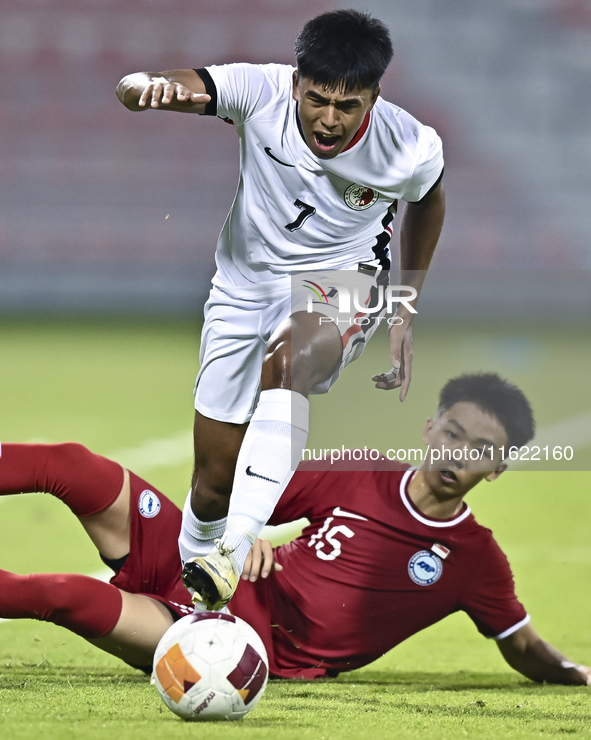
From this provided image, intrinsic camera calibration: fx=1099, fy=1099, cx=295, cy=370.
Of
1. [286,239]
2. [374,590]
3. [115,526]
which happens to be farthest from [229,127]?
[374,590]

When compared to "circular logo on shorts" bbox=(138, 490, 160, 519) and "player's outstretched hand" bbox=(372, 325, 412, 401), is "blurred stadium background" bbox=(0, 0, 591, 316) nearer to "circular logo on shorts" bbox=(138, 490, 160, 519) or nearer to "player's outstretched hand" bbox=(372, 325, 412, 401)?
"circular logo on shorts" bbox=(138, 490, 160, 519)

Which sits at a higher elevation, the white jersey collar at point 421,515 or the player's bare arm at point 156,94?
the player's bare arm at point 156,94

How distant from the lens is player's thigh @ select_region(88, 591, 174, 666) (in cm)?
319

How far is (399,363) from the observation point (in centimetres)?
349

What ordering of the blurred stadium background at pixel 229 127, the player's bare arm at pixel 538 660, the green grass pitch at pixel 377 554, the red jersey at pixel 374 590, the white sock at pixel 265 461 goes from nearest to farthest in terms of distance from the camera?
the green grass pitch at pixel 377 554 < the white sock at pixel 265 461 < the player's bare arm at pixel 538 660 < the red jersey at pixel 374 590 < the blurred stadium background at pixel 229 127

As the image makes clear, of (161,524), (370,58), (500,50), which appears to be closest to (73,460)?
(161,524)

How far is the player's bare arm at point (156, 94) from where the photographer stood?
2.86 meters

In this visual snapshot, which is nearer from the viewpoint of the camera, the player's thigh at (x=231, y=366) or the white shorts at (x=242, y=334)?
the white shorts at (x=242, y=334)

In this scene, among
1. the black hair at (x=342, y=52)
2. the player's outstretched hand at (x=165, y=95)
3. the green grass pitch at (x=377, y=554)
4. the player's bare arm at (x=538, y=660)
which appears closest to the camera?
the green grass pitch at (x=377, y=554)

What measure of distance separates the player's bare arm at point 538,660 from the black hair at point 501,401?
64 centimetres

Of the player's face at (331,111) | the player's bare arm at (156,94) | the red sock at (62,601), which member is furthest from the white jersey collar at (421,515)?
the player's bare arm at (156,94)

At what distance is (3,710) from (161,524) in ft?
4.15

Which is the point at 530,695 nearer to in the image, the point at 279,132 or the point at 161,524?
the point at 161,524

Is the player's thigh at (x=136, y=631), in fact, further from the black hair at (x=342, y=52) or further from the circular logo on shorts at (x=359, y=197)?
the black hair at (x=342, y=52)
